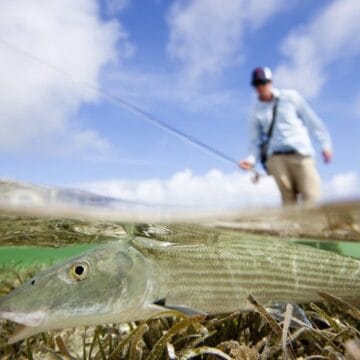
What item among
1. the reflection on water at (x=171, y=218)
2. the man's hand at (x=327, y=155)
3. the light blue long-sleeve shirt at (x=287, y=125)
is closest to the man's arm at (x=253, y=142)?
the light blue long-sleeve shirt at (x=287, y=125)

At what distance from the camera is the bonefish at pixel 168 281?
3.75 m

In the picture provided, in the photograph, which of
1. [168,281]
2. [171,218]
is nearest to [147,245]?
[168,281]

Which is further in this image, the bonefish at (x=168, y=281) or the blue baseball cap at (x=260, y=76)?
the blue baseball cap at (x=260, y=76)

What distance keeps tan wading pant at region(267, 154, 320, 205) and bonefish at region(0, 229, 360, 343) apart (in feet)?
16.1

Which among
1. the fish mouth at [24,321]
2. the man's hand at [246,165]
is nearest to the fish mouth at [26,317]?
the fish mouth at [24,321]

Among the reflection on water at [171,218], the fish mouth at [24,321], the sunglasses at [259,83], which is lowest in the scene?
the fish mouth at [24,321]

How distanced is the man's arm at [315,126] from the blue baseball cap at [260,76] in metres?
0.76

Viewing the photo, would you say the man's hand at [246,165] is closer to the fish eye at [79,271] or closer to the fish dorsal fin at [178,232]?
the fish dorsal fin at [178,232]

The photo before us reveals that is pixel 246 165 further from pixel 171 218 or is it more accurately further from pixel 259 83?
pixel 171 218

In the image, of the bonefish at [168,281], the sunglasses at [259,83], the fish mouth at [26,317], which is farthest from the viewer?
the sunglasses at [259,83]

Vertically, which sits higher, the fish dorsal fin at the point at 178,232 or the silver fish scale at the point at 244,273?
the fish dorsal fin at the point at 178,232

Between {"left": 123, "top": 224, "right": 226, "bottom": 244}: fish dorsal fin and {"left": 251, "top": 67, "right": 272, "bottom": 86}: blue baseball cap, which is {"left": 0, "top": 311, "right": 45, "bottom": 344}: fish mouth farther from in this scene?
{"left": 251, "top": 67, "right": 272, "bottom": 86}: blue baseball cap

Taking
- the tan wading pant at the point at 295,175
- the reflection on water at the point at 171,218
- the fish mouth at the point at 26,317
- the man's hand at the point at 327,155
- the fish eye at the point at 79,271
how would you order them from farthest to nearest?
the tan wading pant at the point at 295,175 < the man's hand at the point at 327,155 < the reflection on water at the point at 171,218 < the fish eye at the point at 79,271 < the fish mouth at the point at 26,317

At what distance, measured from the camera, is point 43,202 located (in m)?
5.49
